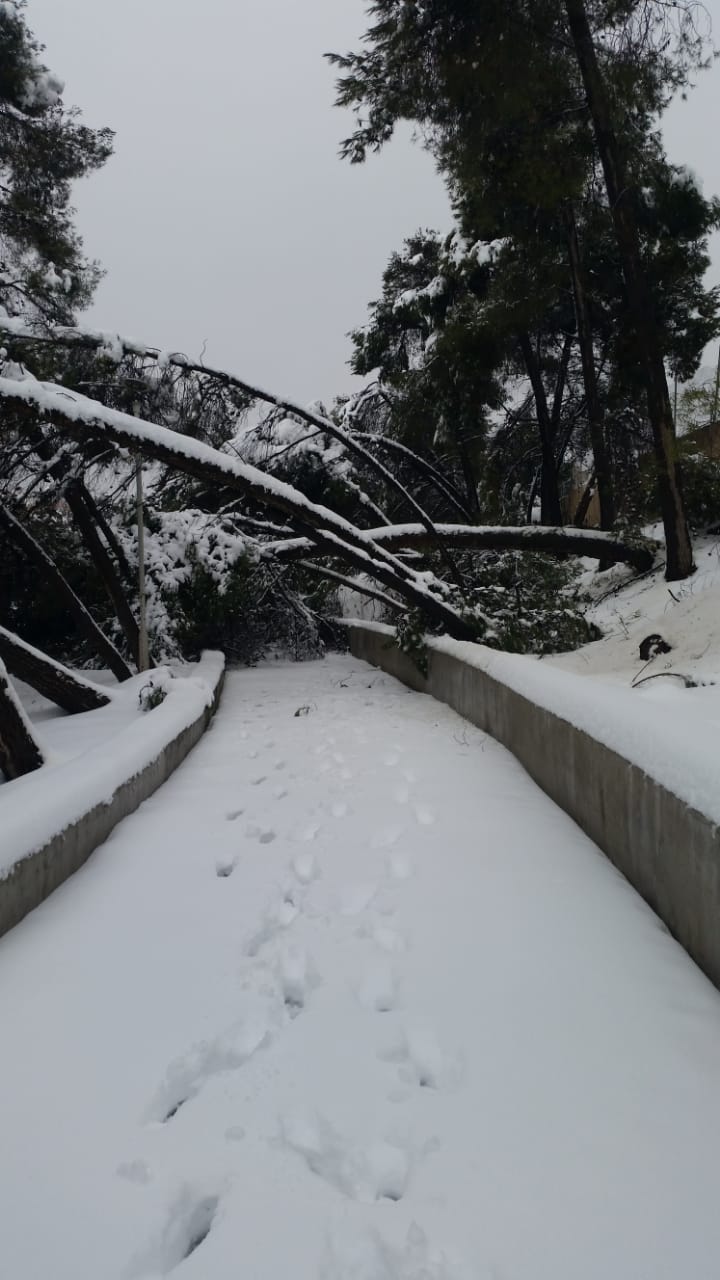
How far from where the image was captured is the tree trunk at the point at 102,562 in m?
8.89

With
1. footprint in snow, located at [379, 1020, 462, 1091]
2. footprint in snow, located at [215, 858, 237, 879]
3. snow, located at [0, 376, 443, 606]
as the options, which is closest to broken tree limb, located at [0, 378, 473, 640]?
snow, located at [0, 376, 443, 606]

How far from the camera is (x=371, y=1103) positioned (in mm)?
1611

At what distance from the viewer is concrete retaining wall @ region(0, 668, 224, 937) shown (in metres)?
2.45

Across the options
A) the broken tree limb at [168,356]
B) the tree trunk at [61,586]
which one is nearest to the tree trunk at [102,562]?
the tree trunk at [61,586]

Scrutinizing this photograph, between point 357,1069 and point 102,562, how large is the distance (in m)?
8.68

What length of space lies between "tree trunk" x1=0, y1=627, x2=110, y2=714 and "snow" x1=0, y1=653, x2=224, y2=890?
0.21 meters

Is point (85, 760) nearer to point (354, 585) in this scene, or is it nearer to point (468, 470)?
point (354, 585)

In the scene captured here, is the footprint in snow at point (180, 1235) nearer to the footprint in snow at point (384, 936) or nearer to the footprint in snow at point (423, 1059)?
the footprint in snow at point (423, 1059)

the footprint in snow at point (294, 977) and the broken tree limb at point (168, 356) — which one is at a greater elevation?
the broken tree limb at point (168, 356)

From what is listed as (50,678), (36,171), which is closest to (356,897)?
(50,678)

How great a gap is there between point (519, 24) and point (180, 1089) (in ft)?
34.0

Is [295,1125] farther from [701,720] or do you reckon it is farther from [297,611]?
[297,611]

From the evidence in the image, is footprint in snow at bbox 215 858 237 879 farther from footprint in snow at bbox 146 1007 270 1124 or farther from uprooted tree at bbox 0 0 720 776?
uprooted tree at bbox 0 0 720 776

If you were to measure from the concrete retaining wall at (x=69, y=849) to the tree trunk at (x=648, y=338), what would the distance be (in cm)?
656
